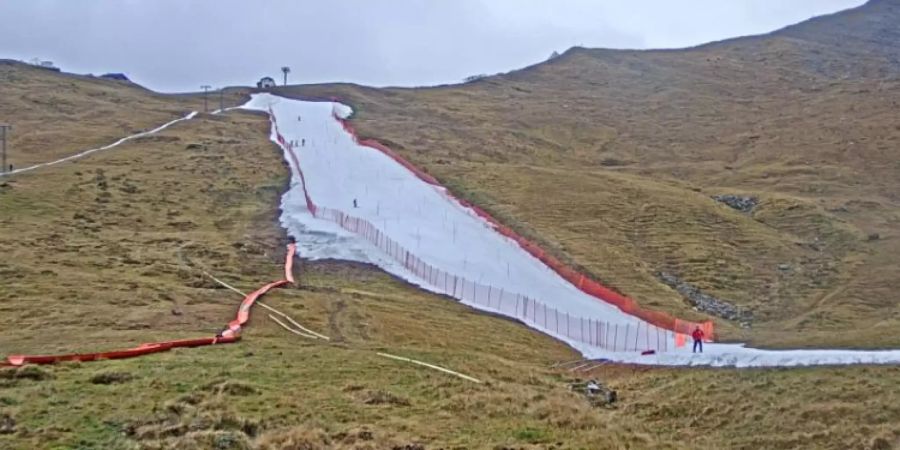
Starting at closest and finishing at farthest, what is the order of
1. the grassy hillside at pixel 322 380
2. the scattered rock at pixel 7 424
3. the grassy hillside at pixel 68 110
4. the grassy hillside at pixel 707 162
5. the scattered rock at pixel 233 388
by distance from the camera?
the scattered rock at pixel 7 424, the grassy hillside at pixel 322 380, the scattered rock at pixel 233 388, the grassy hillside at pixel 707 162, the grassy hillside at pixel 68 110

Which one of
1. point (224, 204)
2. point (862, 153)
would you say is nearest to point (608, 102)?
point (862, 153)

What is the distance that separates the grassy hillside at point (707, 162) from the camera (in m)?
38.6

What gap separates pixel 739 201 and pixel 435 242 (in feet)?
76.4

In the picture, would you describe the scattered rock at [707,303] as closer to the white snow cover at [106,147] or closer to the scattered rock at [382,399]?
the scattered rock at [382,399]

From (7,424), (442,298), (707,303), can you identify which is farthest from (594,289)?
(7,424)

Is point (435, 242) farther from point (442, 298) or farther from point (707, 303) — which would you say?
point (707, 303)

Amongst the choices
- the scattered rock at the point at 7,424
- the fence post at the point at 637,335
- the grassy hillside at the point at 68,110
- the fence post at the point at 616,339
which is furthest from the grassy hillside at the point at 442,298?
the fence post at the point at 637,335

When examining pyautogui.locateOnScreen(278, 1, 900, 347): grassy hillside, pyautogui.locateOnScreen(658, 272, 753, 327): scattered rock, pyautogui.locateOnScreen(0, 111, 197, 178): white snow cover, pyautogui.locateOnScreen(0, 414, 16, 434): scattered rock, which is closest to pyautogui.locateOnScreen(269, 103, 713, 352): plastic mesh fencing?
pyautogui.locateOnScreen(278, 1, 900, 347): grassy hillside

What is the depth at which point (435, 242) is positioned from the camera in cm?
4291

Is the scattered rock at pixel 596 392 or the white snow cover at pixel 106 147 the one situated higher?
the white snow cover at pixel 106 147

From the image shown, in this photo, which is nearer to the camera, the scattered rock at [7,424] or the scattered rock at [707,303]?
the scattered rock at [7,424]

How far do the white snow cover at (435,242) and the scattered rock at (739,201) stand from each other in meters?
18.1

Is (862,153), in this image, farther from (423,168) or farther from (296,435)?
(296,435)

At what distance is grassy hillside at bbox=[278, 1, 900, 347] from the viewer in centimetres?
3862
